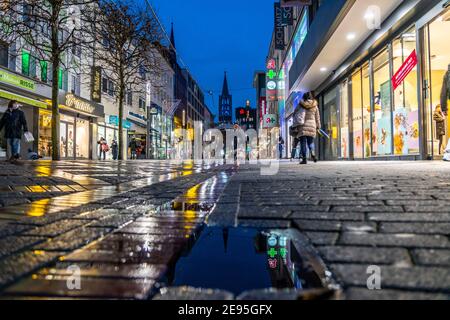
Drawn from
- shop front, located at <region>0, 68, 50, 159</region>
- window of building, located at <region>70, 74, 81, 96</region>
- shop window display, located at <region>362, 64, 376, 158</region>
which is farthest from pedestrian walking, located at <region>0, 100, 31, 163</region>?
window of building, located at <region>70, 74, 81, 96</region>

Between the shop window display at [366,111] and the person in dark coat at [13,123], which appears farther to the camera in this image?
the shop window display at [366,111]

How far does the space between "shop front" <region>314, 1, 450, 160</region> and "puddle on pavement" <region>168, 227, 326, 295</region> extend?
1023cm

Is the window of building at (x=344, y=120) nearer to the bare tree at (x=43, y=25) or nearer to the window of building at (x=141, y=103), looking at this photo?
the bare tree at (x=43, y=25)

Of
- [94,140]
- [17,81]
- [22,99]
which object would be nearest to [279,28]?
[94,140]

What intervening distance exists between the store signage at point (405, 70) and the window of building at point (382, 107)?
0.66 metres

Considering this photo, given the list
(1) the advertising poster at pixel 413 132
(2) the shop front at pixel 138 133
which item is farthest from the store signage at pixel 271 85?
(1) the advertising poster at pixel 413 132

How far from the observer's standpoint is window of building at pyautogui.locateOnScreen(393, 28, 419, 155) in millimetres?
12508

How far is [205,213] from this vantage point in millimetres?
2654

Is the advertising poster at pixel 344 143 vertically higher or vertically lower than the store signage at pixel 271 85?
lower

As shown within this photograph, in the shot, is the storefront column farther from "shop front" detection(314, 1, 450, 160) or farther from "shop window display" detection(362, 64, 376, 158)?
"shop window display" detection(362, 64, 376, 158)

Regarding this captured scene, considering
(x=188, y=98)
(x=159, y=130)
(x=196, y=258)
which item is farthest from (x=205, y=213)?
(x=188, y=98)

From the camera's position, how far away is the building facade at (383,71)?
468 inches
